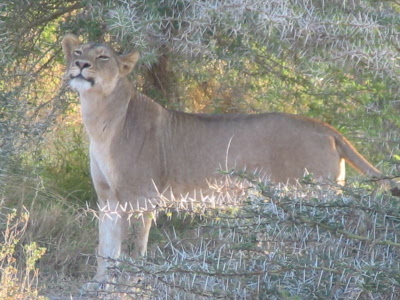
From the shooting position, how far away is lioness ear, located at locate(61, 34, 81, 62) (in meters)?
6.48

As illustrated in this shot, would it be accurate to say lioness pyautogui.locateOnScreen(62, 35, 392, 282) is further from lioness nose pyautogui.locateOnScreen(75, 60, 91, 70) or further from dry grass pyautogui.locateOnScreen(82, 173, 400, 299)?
dry grass pyautogui.locateOnScreen(82, 173, 400, 299)

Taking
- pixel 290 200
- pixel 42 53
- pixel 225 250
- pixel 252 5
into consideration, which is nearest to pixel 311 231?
pixel 290 200

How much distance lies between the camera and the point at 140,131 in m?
6.76

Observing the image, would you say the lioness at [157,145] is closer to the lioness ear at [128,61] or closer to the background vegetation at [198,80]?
the lioness ear at [128,61]

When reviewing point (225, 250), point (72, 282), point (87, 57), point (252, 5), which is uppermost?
point (252, 5)

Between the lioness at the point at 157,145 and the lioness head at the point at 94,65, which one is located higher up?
the lioness head at the point at 94,65

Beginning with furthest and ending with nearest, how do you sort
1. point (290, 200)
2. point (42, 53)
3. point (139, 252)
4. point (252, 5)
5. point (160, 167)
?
point (42, 53), point (160, 167), point (139, 252), point (252, 5), point (290, 200)

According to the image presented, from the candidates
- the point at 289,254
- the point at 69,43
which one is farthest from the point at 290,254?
the point at 69,43

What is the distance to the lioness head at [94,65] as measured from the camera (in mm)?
6340

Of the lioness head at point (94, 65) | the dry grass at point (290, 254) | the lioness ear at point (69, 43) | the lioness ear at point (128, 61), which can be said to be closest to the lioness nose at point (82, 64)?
the lioness head at point (94, 65)

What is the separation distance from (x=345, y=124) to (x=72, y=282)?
2891 millimetres

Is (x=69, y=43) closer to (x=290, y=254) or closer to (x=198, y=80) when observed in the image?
(x=198, y=80)

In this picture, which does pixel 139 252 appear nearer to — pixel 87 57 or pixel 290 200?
pixel 87 57

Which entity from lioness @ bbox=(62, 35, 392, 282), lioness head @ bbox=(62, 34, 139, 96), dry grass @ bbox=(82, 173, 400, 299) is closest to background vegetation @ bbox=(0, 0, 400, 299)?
dry grass @ bbox=(82, 173, 400, 299)
